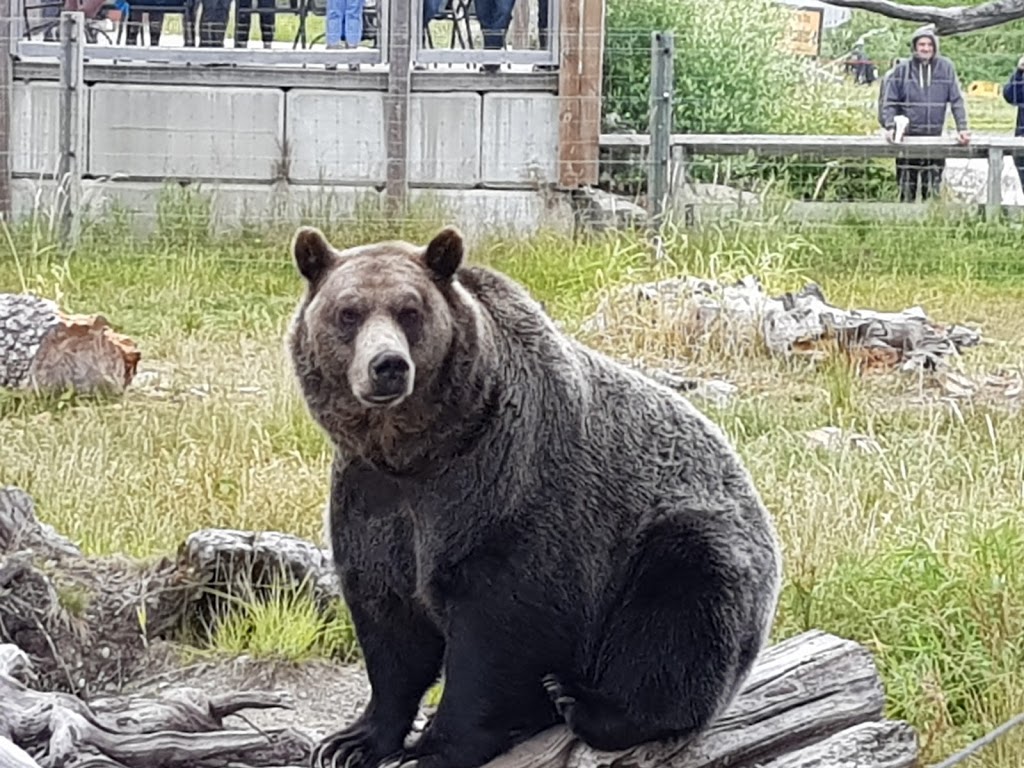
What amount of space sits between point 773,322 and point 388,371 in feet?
15.6

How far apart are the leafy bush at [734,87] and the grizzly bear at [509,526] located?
26.2 feet

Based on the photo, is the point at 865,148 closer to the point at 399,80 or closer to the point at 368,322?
the point at 399,80

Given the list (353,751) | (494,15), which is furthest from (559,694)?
(494,15)

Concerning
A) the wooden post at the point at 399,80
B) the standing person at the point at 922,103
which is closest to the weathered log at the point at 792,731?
the wooden post at the point at 399,80

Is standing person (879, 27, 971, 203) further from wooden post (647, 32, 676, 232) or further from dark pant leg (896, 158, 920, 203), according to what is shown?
wooden post (647, 32, 676, 232)

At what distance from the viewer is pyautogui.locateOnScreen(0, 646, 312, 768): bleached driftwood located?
4.17 metres

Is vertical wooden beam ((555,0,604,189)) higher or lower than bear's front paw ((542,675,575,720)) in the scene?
higher

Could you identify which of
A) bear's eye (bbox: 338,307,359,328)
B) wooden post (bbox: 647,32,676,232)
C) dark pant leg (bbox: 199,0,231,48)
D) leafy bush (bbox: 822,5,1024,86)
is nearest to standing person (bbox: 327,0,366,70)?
dark pant leg (bbox: 199,0,231,48)

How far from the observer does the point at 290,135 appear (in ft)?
35.5

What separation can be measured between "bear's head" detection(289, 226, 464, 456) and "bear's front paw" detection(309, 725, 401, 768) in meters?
0.74

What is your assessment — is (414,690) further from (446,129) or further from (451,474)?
(446,129)

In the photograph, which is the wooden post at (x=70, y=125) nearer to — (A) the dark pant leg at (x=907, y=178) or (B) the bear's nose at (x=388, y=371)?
(A) the dark pant leg at (x=907, y=178)

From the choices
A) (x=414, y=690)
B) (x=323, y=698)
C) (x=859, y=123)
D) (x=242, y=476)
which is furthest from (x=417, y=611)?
(x=859, y=123)

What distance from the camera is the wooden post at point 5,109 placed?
10.5 m
